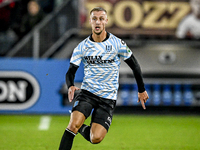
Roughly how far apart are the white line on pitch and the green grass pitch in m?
0.08

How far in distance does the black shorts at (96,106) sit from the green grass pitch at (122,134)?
3.79 ft

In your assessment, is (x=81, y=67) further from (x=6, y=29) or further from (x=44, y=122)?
(x=6, y=29)

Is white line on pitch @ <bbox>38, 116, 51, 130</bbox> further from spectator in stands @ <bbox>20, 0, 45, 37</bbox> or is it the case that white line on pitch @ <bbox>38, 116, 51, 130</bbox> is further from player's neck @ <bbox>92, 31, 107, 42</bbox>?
player's neck @ <bbox>92, 31, 107, 42</bbox>

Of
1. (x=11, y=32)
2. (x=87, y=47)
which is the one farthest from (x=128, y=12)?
(x=87, y=47)

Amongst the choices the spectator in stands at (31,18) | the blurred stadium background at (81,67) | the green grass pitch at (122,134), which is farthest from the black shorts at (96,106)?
the spectator in stands at (31,18)

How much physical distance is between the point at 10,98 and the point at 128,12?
4414 millimetres

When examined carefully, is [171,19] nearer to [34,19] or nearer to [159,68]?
[159,68]

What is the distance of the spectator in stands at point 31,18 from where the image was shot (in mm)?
10141

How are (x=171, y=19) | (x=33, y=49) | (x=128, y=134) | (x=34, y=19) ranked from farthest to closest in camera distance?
(x=171, y=19) < (x=34, y=19) < (x=33, y=49) < (x=128, y=134)

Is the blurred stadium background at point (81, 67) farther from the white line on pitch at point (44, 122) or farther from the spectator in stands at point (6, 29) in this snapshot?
the white line on pitch at point (44, 122)

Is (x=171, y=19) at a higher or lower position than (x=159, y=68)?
higher

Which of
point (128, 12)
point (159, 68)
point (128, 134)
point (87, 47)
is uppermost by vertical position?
point (128, 12)

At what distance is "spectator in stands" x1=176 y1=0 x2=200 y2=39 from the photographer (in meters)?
10.7

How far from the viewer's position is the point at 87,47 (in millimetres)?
4730
